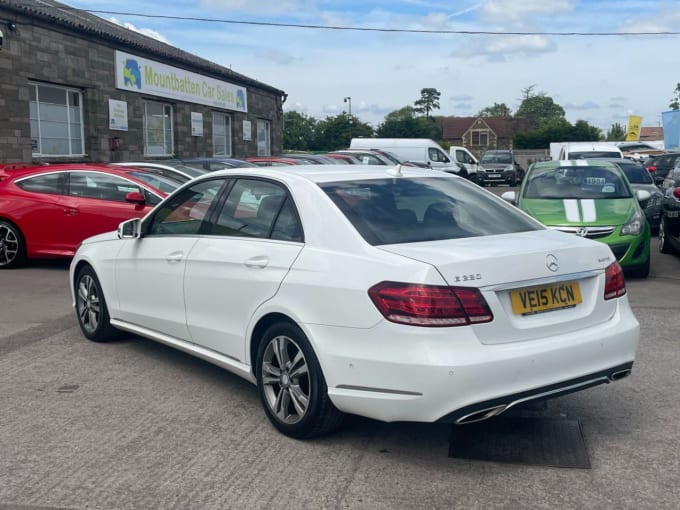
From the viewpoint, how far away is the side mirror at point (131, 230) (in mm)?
5990

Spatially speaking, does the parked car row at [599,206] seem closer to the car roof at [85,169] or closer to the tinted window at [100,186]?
the car roof at [85,169]

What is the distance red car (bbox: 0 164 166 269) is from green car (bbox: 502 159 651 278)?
5.06 metres

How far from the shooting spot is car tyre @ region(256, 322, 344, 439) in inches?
165

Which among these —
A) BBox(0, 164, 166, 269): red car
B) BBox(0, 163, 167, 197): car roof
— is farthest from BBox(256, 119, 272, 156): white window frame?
BBox(0, 164, 166, 269): red car

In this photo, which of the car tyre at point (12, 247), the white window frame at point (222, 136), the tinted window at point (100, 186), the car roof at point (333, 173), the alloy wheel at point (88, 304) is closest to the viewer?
the car roof at point (333, 173)

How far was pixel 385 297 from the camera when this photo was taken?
386cm

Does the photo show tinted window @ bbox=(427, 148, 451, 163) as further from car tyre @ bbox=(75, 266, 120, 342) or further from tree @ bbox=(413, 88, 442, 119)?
tree @ bbox=(413, 88, 442, 119)

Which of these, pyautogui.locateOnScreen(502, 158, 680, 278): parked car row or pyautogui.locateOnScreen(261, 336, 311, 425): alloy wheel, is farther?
pyautogui.locateOnScreen(502, 158, 680, 278): parked car row

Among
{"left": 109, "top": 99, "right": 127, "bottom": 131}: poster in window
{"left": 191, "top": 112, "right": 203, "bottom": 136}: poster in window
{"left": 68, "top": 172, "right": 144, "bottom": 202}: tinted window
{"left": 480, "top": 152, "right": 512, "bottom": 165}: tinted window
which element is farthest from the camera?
{"left": 480, "top": 152, "right": 512, "bottom": 165}: tinted window

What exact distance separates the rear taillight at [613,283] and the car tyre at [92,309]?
12.9 feet

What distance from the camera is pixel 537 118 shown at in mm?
135625

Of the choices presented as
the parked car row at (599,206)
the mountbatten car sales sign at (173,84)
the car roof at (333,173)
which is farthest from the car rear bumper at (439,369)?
the mountbatten car sales sign at (173,84)

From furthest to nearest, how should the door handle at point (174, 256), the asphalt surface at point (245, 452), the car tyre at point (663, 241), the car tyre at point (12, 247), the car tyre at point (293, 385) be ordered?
the car tyre at point (663, 241) → the car tyre at point (12, 247) → the door handle at point (174, 256) → the car tyre at point (293, 385) → the asphalt surface at point (245, 452)

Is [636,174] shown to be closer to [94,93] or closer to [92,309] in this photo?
[92,309]
